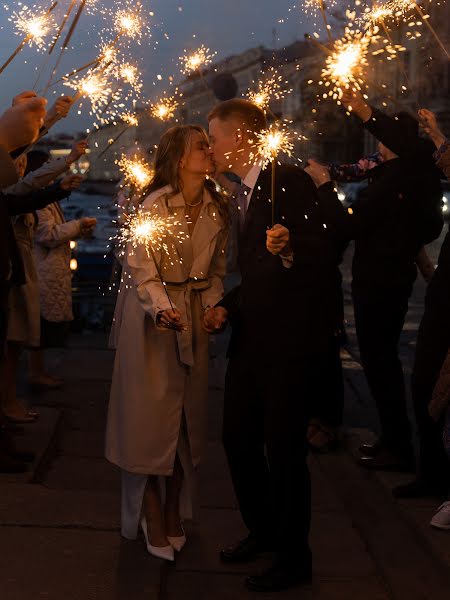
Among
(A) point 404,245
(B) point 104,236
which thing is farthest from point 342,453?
(B) point 104,236

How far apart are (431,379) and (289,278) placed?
1548mm

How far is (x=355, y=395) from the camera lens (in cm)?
999

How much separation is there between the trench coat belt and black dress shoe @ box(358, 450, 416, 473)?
6.88 feet

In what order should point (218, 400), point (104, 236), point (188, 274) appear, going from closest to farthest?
1. point (188, 274)
2. point (218, 400)
3. point (104, 236)

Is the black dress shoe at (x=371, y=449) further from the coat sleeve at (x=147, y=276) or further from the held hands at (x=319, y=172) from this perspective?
the coat sleeve at (x=147, y=276)

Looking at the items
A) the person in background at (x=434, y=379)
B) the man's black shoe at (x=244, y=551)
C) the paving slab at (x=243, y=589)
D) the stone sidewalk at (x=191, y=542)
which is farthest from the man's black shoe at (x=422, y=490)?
the man's black shoe at (x=244, y=551)

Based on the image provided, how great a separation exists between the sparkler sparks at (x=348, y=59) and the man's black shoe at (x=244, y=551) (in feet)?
7.29

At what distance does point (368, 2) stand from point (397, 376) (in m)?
2.35

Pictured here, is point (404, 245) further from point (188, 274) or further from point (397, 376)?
point (188, 274)

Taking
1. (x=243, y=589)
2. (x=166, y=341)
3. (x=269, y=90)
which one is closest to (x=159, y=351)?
(x=166, y=341)

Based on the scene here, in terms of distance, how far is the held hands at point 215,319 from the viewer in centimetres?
481

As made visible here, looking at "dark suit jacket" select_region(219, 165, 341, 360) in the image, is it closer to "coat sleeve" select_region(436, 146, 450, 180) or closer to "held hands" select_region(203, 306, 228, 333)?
Answer: "held hands" select_region(203, 306, 228, 333)

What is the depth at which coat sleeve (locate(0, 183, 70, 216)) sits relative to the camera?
6852 millimetres

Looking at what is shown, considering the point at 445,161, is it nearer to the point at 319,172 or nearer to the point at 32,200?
the point at 319,172
